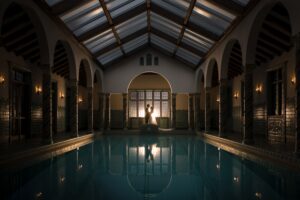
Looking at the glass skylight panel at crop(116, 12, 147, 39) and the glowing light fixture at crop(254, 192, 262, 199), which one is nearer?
the glowing light fixture at crop(254, 192, 262, 199)

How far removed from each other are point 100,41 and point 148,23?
343cm

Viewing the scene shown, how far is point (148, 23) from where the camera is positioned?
20875mm

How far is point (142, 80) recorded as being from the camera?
30641 mm

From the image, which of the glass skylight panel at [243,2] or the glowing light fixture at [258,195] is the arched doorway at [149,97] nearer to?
the glass skylight panel at [243,2]

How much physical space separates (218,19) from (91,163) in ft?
29.5

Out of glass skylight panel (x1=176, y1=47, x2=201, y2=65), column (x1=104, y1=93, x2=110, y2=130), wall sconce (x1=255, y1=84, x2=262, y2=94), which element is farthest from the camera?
column (x1=104, y1=93, x2=110, y2=130)

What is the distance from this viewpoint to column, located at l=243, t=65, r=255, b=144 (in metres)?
12.7

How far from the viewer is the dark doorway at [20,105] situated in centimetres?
1473

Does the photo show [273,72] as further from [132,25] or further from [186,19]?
[132,25]

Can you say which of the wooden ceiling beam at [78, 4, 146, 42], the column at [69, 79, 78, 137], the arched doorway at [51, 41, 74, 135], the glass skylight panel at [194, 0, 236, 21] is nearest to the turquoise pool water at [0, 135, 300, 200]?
the glass skylight panel at [194, 0, 236, 21]

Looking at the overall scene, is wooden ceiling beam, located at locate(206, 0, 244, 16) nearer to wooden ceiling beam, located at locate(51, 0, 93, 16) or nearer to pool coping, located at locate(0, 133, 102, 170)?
wooden ceiling beam, located at locate(51, 0, 93, 16)

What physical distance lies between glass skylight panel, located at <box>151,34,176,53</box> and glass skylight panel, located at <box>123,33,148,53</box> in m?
0.62

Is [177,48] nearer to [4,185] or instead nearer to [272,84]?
[272,84]

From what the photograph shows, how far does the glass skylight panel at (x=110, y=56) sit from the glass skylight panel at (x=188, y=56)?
15.2ft
